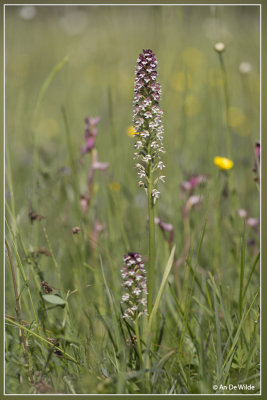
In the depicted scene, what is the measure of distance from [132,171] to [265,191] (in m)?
1.56

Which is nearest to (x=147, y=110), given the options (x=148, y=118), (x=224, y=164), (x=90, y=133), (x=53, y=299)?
(x=148, y=118)

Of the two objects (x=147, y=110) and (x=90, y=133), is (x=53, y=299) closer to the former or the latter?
(x=147, y=110)

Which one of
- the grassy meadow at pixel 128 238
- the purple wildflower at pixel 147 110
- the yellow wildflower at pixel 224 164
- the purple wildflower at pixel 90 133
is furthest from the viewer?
Answer: the purple wildflower at pixel 90 133

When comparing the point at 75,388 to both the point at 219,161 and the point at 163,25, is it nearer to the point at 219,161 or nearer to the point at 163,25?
the point at 219,161

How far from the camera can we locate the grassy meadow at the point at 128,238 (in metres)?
1.28

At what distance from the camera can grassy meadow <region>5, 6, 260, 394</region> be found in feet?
4.18

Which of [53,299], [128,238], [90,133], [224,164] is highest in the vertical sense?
[90,133]

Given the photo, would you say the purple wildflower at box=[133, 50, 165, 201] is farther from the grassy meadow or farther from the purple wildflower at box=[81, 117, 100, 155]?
the purple wildflower at box=[81, 117, 100, 155]

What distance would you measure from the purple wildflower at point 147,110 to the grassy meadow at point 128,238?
95 millimetres

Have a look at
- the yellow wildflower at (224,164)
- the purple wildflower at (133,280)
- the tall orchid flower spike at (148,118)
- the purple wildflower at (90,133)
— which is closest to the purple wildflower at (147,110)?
the tall orchid flower spike at (148,118)

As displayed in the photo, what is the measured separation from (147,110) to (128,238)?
42.4 inches

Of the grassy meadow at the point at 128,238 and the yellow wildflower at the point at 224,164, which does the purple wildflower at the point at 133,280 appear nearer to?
the grassy meadow at the point at 128,238

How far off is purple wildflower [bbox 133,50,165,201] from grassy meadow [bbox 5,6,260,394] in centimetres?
9

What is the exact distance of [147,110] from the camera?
Result: 1.16 meters
